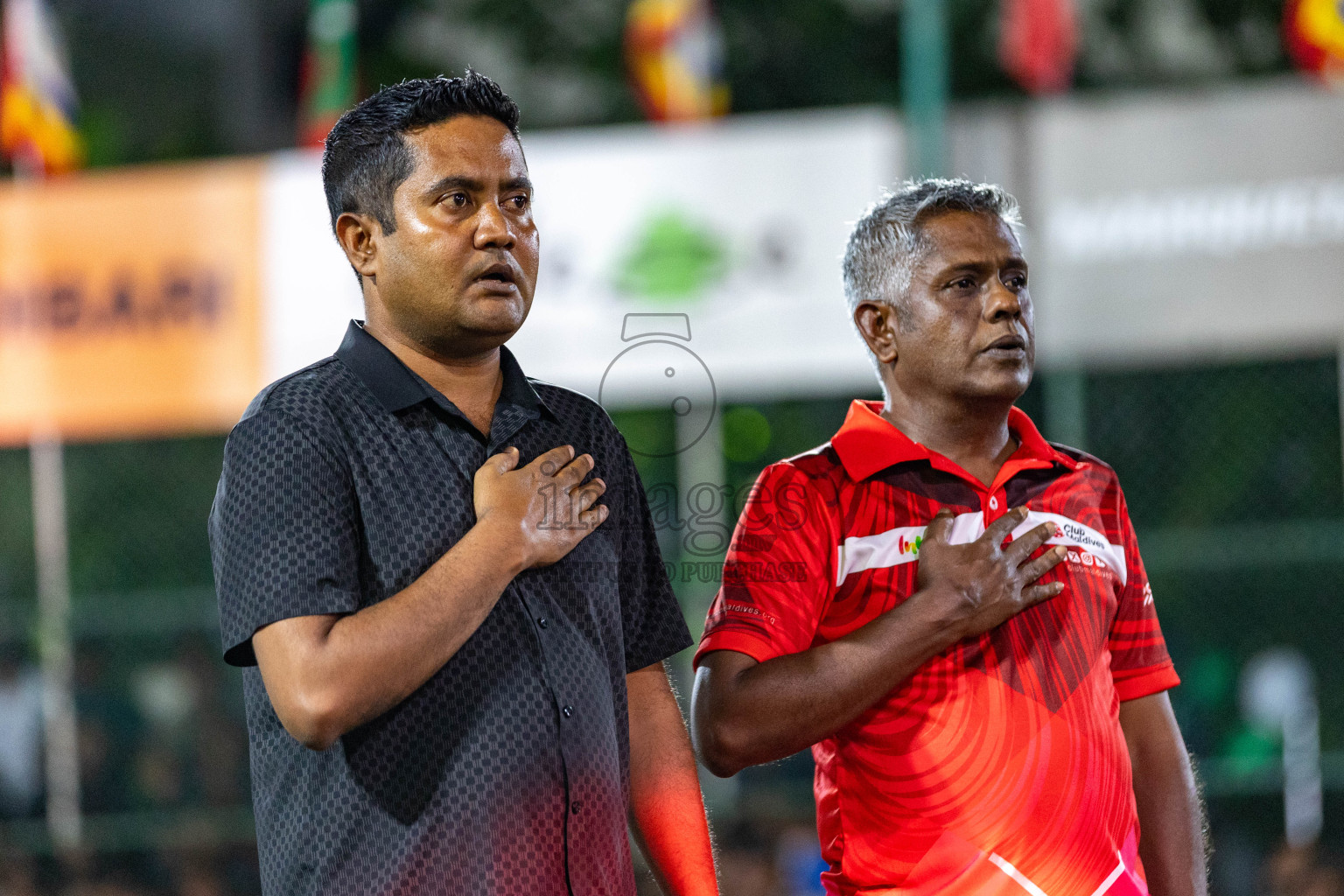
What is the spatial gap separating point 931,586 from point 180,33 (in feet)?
48.6

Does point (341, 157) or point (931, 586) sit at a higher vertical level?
point (341, 157)

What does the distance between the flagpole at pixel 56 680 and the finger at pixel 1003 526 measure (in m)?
6.15

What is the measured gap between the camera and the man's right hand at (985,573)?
2375 millimetres

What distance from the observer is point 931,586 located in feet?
7.84

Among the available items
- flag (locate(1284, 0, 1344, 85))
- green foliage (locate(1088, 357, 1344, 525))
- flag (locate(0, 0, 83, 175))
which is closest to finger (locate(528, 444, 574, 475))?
flag (locate(1284, 0, 1344, 85))

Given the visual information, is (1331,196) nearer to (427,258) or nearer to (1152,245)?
(1152,245)

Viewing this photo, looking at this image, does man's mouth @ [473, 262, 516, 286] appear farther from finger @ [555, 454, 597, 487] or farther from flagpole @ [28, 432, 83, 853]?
flagpole @ [28, 432, 83, 853]

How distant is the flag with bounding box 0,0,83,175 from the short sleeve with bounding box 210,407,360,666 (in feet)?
23.7

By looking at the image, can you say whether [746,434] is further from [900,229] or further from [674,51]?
[900,229]

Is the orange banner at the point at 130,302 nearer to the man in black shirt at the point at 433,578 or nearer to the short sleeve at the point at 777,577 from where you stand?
the short sleeve at the point at 777,577

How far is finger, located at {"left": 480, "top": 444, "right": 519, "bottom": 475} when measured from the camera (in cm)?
203

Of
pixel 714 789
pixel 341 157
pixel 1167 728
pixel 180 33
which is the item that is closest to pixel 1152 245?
pixel 714 789

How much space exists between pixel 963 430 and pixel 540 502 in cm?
100

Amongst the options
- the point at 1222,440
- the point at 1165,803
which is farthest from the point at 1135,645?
the point at 1222,440
